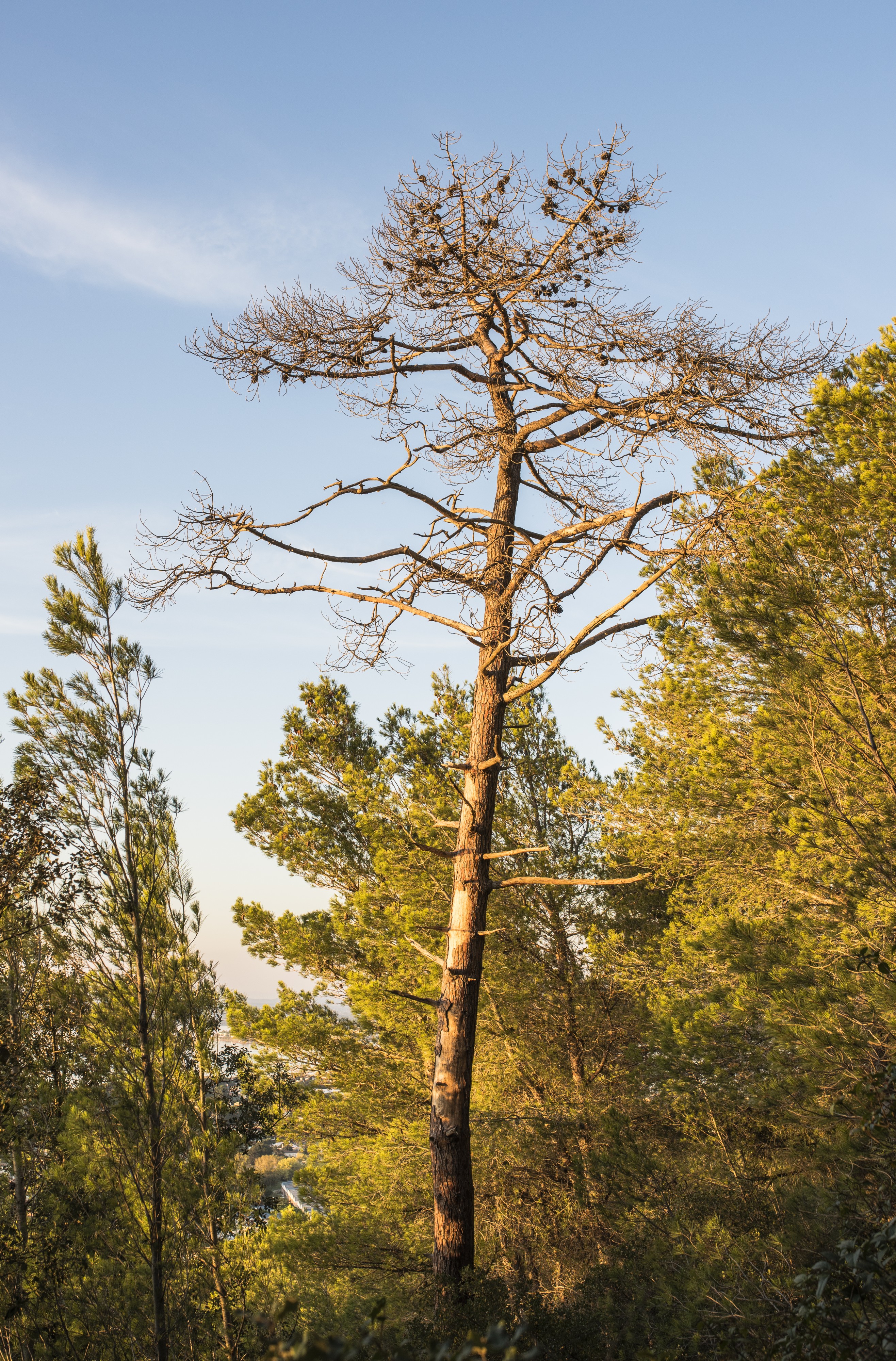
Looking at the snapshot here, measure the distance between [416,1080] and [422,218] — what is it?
31.8 ft

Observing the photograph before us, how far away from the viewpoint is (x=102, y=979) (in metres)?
6.77

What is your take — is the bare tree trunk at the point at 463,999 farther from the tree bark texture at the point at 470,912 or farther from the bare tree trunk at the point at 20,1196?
the bare tree trunk at the point at 20,1196

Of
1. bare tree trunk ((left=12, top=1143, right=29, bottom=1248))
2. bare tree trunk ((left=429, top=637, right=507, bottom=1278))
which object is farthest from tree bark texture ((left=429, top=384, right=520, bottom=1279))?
bare tree trunk ((left=12, top=1143, right=29, bottom=1248))


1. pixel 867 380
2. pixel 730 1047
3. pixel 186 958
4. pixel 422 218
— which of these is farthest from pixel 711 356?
pixel 186 958

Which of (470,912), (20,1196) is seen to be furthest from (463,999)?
(20,1196)

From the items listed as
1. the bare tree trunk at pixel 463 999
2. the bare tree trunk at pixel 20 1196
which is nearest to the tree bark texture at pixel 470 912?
the bare tree trunk at pixel 463 999

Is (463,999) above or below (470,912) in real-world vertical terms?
below

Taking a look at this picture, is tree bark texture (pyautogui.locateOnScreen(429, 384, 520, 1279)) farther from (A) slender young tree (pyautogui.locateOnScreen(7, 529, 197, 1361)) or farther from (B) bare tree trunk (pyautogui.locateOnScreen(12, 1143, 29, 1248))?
(B) bare tree trunk (pyautogui.locateOnScreen(12, 1143, 29, 1248))

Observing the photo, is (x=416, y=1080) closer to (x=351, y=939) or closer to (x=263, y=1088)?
(x=351, y=939)

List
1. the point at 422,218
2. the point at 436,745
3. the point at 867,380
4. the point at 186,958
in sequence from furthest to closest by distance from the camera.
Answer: the point at 436,745 → the point at 186,958 → the point at 867,380 → the point at 422,218

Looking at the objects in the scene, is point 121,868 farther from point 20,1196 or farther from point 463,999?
point 20,1196

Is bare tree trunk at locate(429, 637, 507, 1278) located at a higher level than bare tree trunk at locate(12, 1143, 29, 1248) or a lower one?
higher

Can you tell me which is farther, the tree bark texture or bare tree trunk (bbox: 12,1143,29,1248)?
bare tree trunk (bbox: 12,1143,29,1248)

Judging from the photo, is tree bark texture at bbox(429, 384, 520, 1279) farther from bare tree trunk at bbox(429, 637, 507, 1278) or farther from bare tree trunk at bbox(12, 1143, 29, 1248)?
bare tree trunk at bbox(12, 1143, 29, 1248)
